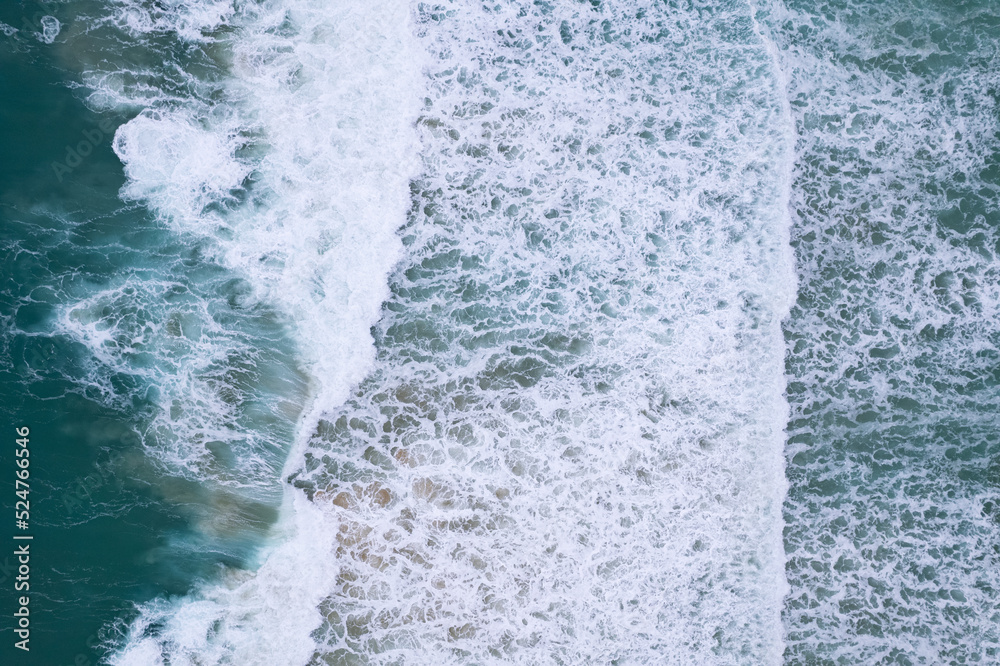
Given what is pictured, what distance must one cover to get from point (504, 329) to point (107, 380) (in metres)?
4.26

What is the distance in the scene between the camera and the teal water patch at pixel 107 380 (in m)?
6.29

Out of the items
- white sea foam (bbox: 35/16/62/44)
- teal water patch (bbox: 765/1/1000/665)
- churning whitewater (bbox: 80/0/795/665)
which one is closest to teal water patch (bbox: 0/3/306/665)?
white sea foam (bbox: 35/16/62/44)

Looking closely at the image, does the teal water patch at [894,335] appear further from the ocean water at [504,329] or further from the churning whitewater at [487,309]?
the churning whitewater at [487,309]

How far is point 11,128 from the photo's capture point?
21.2 feet

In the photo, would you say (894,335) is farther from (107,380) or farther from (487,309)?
(107,380)

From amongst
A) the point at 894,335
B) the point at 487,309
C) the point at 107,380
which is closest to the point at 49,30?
the point at 107,380

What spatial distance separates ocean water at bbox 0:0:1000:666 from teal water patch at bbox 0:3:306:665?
3 cm

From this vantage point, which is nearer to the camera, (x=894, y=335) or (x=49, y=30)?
(x=894, y=335)

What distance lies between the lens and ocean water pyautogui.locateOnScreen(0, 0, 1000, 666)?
20.3 feet

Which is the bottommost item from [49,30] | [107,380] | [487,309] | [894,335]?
[107,380]

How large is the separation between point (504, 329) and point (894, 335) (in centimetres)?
413

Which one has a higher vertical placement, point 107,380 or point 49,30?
point 49,30

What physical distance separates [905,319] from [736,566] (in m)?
3.16

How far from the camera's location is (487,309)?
6.44 m
